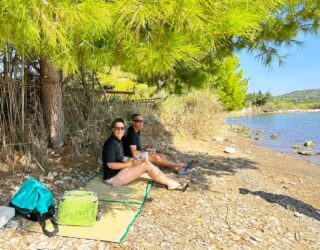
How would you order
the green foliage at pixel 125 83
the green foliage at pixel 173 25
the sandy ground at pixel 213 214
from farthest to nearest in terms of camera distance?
the green foliage at pixel 125 83 < the sandy ground at pixel 213 214 < the green foliage at pixel 173 25

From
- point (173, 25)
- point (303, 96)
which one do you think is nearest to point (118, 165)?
point (173, 25)

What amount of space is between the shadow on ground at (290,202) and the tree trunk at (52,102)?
2.78 metres

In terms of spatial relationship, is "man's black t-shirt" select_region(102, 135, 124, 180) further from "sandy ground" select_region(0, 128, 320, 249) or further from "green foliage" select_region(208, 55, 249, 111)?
"green foliage" select_region(208, 55, 249, 111)

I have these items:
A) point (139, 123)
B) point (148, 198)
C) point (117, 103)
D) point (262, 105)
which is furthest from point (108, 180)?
point (262, 105)

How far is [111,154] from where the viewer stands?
176 inches

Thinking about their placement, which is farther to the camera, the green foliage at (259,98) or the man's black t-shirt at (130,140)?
the green foliage at (259,98)

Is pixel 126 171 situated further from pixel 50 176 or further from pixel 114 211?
pixel 50 176

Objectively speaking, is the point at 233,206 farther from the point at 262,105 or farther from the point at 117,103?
the point at 262,105

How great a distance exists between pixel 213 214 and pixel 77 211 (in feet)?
4.81

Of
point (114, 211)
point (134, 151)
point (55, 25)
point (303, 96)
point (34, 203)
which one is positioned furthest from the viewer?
point (303, 96)

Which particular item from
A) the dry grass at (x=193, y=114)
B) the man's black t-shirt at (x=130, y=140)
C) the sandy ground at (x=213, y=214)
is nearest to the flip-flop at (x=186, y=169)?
the sandy ground at (x=213, y=214)

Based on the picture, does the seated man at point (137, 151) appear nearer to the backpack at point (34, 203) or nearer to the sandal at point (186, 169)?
the sandal at point (186, 169)

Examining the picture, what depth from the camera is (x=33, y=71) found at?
5.19 m

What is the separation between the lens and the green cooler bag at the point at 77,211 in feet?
10.3
